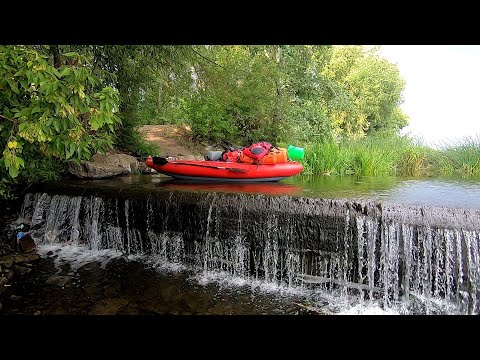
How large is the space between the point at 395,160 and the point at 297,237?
6528 millimetres

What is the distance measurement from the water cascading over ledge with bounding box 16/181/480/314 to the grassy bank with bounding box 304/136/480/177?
4752 mm

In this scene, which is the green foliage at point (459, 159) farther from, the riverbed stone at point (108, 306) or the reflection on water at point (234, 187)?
the riverbed stone at point (108, 306)

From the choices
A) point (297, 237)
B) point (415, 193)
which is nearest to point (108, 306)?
point (297, 237)

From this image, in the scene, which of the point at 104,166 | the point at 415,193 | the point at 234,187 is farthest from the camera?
the point at 104,166

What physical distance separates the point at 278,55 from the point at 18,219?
10.3 m

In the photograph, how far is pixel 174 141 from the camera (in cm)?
1322

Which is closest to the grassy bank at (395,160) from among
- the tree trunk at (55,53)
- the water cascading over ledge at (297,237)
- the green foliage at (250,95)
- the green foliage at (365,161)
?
the green foliage at (365,161)

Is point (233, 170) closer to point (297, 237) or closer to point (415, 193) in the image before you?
point (297, 237)

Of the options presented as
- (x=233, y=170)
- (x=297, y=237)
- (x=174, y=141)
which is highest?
(x=174, y=141)

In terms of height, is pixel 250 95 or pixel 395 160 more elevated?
pixel 250 95

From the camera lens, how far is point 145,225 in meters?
5.48
